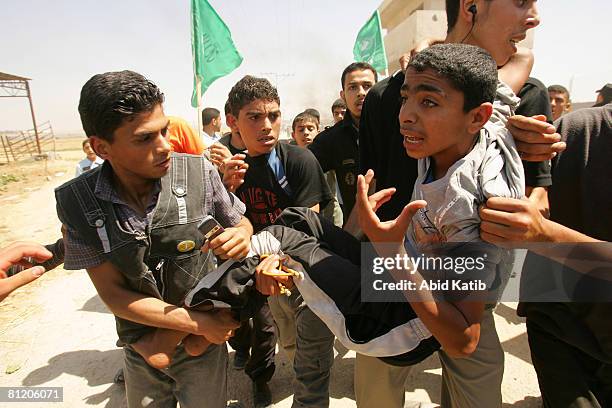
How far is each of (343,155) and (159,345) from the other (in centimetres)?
225

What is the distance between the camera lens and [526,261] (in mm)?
1710

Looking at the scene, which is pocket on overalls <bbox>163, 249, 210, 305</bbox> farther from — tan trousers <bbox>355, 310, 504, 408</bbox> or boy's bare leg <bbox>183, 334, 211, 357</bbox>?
tan trousers <bbox>355, 310, 504, 408</bbox>

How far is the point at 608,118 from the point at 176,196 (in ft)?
6.58

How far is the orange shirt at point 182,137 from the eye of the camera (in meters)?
2.53

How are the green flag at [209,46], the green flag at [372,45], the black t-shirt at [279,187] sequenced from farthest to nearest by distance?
1. the green flag at [372,45]
2. the green flag at [209,46]
3. the black t-shirt at [279,187]

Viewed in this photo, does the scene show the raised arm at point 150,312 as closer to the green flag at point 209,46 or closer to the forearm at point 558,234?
the forearm at point 558,234

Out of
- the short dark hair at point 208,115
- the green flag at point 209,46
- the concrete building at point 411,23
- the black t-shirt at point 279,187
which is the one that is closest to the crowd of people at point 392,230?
the black t-shirt at point 279,187

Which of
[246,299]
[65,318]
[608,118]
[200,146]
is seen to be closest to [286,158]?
[200,146]

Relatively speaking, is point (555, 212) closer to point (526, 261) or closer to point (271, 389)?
point (526, 261)

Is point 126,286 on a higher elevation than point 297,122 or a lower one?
lower

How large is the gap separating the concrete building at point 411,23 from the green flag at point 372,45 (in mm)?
9595

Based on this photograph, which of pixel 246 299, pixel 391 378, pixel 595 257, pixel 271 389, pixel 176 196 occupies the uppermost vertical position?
pixel 176 196

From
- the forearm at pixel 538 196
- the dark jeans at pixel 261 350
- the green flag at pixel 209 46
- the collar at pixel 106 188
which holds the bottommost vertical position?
the dark jeans at pixel 261 350

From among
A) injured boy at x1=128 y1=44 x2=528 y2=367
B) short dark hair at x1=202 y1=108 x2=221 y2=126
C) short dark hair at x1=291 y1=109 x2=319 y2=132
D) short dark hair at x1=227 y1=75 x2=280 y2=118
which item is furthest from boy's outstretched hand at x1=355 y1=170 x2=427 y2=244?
short dark hair at x1=202 y1=108 x2=221 y2=126
